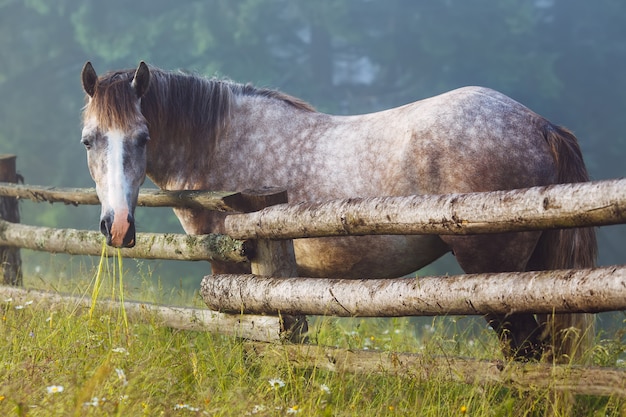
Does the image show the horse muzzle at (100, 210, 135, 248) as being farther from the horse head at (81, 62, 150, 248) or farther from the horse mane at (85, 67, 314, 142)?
the horse mane at (85, 67, 314, 142)

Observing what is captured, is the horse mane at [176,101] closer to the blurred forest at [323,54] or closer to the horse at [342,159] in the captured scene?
the horse at [342,159]

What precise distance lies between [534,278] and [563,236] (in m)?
1.43

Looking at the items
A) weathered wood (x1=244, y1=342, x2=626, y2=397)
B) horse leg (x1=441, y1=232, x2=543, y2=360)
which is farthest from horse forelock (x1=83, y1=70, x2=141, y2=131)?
horse leg (x1=441, y1=232, x2=543, y2=360)

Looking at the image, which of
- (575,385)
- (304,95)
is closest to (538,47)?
(304,95)

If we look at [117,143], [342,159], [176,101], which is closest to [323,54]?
[176,101]

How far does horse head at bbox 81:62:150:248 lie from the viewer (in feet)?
14.5

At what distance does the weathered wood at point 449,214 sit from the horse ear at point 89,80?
130cm

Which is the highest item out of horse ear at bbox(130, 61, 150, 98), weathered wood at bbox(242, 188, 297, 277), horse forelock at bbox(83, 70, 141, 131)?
horse ear at bbox(130, 61, 150, 98)

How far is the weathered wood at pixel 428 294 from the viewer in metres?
3.18

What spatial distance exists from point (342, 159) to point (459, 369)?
1852 millimetres

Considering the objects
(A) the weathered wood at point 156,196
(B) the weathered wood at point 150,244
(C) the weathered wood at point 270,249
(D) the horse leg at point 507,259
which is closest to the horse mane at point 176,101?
(A) the weathered wood at point 156,196

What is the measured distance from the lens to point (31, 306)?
5477 mm

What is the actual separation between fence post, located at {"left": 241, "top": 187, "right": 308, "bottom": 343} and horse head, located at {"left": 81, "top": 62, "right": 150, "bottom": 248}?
0.74 meters

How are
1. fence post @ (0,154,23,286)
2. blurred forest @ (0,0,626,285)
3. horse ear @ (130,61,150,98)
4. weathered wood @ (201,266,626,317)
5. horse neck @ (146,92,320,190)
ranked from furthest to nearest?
blurred forest @ (0,0,626,285), fence post @ (0,154,23,286), horse neck @ (146,92,320,190), horse ear @ (130,61,150,98), weathered wood @ (201,266,626,317)
